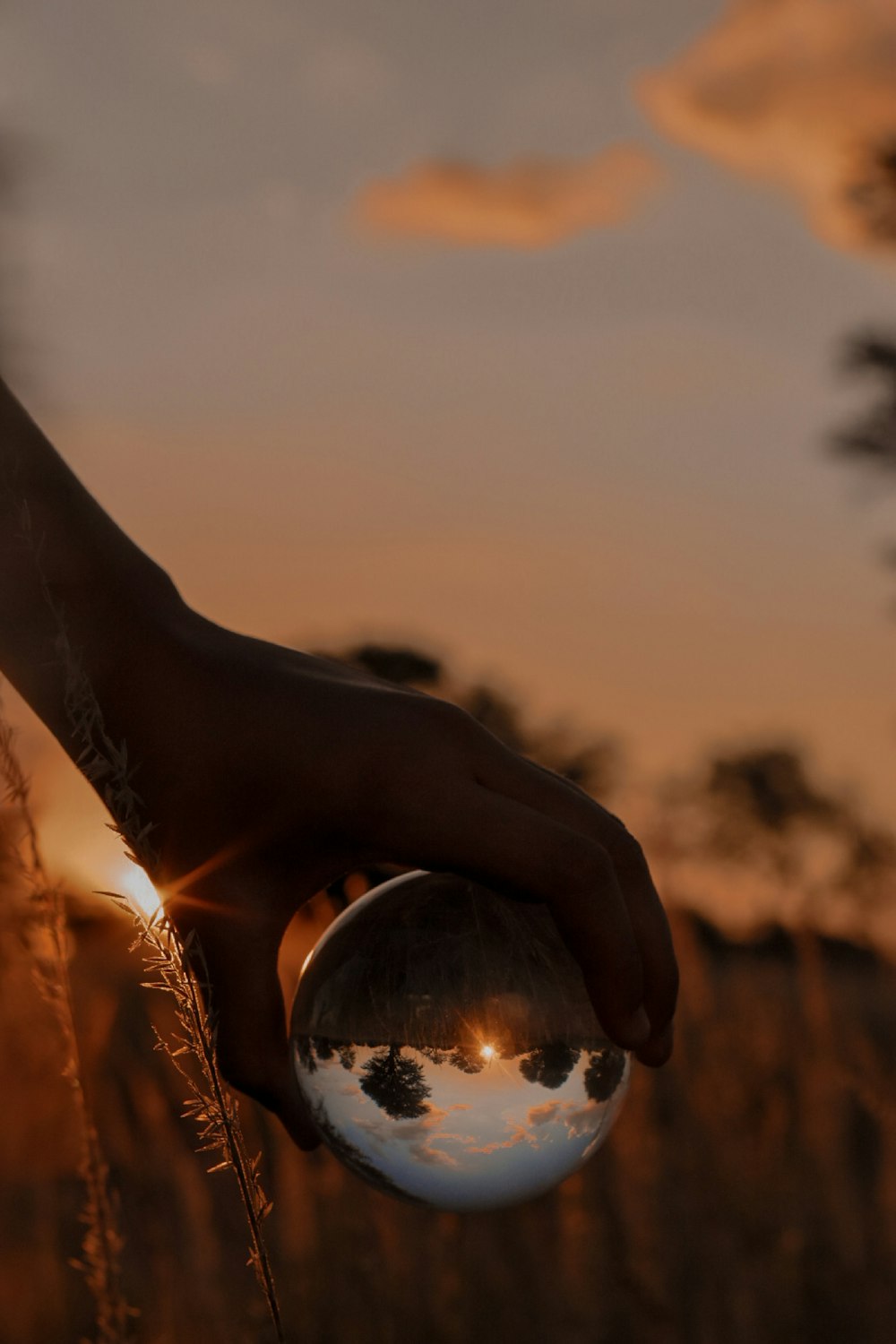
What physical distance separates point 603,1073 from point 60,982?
2.95 feet

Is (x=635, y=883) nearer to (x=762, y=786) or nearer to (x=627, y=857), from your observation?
(x=627, y=857)

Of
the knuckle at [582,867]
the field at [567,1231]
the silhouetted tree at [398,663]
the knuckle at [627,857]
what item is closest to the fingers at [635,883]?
the knuckle at [627,857]

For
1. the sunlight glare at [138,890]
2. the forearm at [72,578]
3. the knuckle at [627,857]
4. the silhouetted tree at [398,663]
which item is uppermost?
the silhouetted tree at [398,663]

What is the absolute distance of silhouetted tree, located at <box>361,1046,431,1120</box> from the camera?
1.79 metres

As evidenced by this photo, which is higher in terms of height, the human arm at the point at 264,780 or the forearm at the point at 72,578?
the forearm at the point at 72,578

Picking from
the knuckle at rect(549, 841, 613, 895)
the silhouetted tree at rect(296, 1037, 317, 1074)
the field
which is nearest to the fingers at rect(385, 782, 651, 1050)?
the knuckle at rect(549, 841, 613, 895)

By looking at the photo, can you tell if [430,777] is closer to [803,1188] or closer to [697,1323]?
[697,1323]

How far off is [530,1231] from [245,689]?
3.04 metres

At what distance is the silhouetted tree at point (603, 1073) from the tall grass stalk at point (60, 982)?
72 centimetres

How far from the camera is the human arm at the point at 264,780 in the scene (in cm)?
168

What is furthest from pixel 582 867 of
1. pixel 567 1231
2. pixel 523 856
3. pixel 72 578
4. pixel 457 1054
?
pixel 567 1231

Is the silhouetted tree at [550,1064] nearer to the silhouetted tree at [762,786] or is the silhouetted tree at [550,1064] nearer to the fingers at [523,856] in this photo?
the fingers at [523,856]

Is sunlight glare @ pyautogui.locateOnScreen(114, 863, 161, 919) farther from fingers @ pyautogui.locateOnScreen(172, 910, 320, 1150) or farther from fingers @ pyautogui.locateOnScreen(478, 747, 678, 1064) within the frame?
fingers @ pyautogui.locateOnScreen(478, 747, 678, 1064)

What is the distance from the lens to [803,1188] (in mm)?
4594
